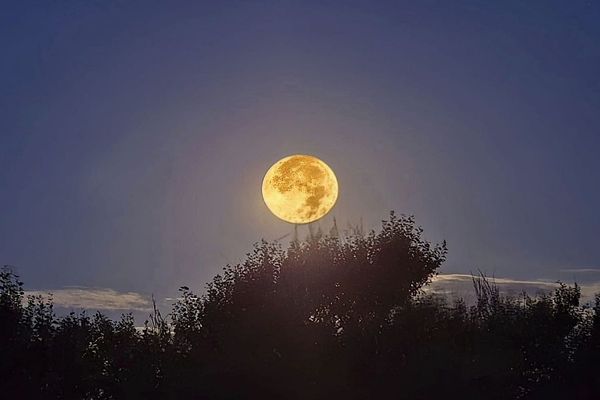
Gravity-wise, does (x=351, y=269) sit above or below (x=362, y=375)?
above

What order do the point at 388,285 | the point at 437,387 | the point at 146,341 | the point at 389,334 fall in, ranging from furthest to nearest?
the point at 146,341 < the point at 388,285 < the point at 389,334 < the point at 437,387

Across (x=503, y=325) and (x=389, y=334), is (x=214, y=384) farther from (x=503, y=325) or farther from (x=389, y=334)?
(x=503, y=325)

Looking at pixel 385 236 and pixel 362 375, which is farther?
pixel 385 236

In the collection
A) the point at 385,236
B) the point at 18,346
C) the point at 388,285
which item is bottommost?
the point at 18,346

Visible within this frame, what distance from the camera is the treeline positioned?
56031 millimetres

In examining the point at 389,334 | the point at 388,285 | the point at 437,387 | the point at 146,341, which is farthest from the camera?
the point at 146,341

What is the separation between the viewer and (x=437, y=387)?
54344 mm

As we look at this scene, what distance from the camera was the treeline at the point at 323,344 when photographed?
184ft

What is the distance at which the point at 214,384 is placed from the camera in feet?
183

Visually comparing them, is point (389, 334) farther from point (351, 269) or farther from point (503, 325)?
point (503, 325)

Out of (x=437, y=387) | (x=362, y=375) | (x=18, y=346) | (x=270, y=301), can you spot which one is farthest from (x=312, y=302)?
(x=18, y=346)

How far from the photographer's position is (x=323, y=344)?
58.4 meters

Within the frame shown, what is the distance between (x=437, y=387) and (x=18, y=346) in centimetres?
2859

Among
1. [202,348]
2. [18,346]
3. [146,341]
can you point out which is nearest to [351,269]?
[202,348]
